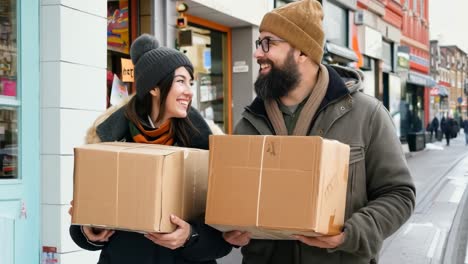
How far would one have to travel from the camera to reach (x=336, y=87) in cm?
233

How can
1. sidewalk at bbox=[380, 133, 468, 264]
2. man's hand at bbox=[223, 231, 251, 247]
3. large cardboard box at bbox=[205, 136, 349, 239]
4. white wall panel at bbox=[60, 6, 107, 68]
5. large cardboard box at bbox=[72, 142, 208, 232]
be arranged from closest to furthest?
large cardboard box at bbox=[205, 136, 349, 239], large cardboard box at bbox=[72, 142, 208, 232], man's hand at bbox=[223, 231, 251, 247], white wall panel at bbox=[60, 6, 107, 68], sidewalk at bbox=[380, 133, 468, 264]

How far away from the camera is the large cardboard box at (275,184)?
1.89m

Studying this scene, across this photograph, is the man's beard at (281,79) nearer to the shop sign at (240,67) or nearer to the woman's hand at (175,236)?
the woman's hand at (175,236)

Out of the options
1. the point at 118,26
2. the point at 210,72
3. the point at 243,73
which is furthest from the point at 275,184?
the point at 243,73

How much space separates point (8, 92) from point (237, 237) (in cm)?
302

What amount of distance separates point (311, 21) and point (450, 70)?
71.4 meters

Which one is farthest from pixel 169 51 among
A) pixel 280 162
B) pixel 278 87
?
pixel 280 162

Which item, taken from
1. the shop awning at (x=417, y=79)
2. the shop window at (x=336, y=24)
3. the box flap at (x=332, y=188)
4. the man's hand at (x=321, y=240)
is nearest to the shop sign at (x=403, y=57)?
the shop awning at (x=417, y=79)

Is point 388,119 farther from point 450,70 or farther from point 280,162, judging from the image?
point 450,70

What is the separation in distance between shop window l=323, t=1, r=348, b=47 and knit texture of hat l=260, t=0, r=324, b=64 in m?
12.0

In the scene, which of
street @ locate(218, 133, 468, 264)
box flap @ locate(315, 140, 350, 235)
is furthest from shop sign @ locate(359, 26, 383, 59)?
box flap @ locate(315, 140, 350, 235)

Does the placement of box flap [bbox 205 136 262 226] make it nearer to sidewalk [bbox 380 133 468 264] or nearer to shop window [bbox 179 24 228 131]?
sidewalk [bbox 380 133 468 264]

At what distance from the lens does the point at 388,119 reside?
2.30m

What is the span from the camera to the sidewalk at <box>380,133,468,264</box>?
6.67m
